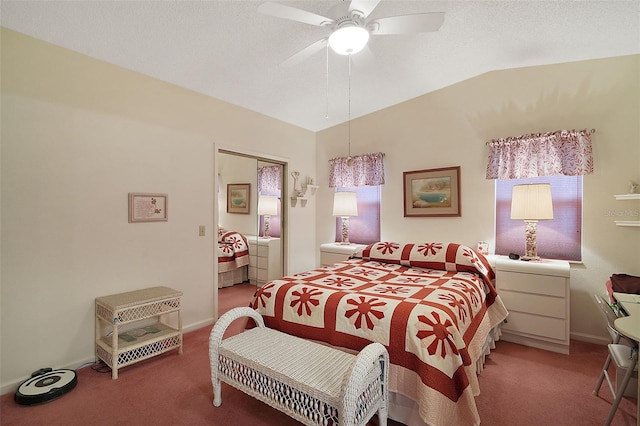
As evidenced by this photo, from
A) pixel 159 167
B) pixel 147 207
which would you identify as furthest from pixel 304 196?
pixel 147 207

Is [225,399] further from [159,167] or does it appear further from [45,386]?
[159,167]

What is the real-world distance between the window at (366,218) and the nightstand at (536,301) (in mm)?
1656

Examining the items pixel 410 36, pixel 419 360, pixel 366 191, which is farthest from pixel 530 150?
pixel 419 360

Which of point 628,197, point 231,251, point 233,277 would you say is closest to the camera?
point 628,197

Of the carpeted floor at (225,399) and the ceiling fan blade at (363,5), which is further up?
the ceiling fan blade at (363,5)

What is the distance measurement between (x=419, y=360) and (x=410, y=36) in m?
2.48

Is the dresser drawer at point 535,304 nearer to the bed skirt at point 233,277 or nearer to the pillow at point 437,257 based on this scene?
the pillow at point 437,257

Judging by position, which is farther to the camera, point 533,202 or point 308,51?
point 533,202

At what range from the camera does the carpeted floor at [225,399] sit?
5.86 feet

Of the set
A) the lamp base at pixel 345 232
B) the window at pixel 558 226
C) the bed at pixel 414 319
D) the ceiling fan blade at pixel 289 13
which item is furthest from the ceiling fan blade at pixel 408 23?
the lamp base at pixel 345 232

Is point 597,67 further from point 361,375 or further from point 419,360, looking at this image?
point 361,375

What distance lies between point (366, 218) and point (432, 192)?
1.02 m

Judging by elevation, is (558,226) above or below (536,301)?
above

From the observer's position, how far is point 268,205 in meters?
4.22
